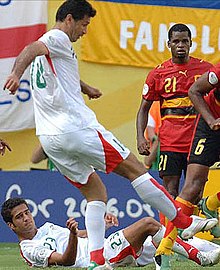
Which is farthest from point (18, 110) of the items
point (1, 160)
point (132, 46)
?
point (132, 46)

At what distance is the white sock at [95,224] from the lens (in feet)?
22.7

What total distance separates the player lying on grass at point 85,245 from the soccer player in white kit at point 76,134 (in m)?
0.55

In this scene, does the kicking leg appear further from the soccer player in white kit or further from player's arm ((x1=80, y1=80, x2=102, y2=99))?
player's arm ((x1=80, y1=80, x2=102, y2=99))

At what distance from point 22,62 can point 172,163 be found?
9.82 ft

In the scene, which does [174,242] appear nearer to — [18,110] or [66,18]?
[66,18]

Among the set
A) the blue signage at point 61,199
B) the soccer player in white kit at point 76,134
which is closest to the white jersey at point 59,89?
the soccer player in white kit at point 76,134

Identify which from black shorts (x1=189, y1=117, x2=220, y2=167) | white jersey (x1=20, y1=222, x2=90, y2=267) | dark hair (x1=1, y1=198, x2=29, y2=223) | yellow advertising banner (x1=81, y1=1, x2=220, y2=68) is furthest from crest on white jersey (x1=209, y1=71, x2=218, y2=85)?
yellow advertising banner (x1=81, y1=1, x2=220, y2=68)

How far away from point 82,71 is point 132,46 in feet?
2.59

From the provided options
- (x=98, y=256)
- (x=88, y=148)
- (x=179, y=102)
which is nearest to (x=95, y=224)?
(x=98, y=256)

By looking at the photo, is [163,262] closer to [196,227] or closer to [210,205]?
[196,227]

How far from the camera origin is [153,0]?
47.0 feet

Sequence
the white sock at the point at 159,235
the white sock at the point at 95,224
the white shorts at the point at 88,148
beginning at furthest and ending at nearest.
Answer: the white sock at the point at 159,235 → the white sock at the point at 95,224 → the white shorts at the point at 88,148

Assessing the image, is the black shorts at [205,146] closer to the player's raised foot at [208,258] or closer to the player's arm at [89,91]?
the player's raised foot at [208,258]

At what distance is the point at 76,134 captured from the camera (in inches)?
268
